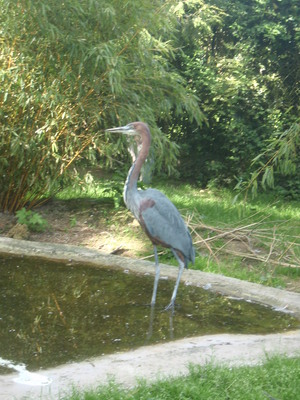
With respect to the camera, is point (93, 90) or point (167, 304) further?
point (93, 90)

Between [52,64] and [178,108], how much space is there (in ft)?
8.32

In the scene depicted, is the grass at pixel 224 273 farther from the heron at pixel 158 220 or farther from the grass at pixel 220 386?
the heron at pixel 158 220

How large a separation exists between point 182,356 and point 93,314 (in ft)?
3.60

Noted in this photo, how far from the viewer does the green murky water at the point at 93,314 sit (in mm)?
4379

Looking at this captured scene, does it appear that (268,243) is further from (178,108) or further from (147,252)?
(178,108)

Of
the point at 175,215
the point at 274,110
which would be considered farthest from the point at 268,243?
the point at 274,110

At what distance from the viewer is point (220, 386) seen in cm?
370

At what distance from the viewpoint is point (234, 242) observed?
8164mm

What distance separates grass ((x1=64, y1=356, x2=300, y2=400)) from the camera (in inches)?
136

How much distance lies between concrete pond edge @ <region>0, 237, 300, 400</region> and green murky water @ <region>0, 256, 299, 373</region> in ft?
0.45

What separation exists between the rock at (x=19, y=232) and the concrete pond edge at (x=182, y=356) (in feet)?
9.48

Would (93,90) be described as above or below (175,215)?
above

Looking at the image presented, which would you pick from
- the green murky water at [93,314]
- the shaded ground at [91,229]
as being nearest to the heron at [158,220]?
the green murky water at [93,314]

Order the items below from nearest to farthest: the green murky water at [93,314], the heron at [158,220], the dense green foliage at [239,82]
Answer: the green murky water at [93,314], the heron at [158,220], the dense green foliage at [239,82]
